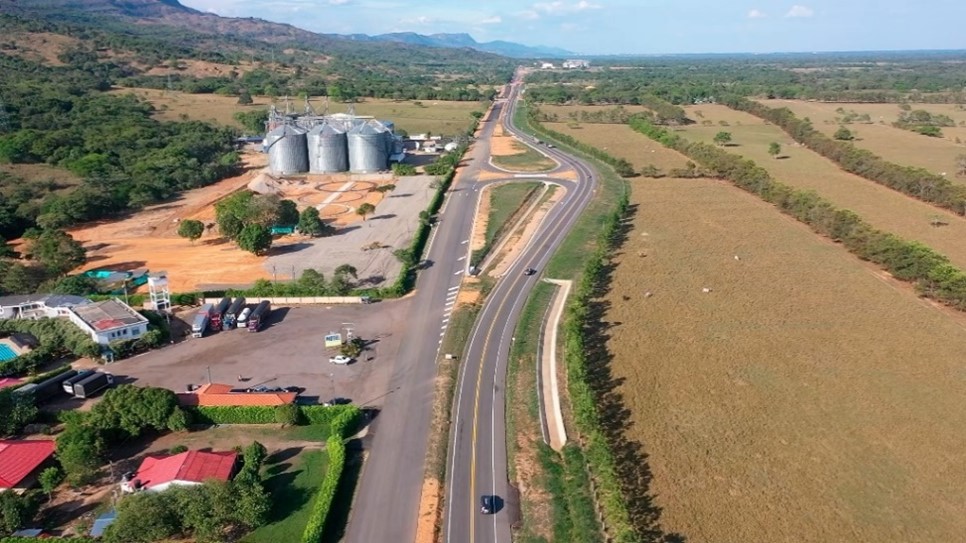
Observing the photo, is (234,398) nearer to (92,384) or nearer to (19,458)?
(92,384)

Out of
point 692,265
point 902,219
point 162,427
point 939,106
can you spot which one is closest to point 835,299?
point 692,265

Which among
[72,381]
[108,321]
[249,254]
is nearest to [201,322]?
[108,321]

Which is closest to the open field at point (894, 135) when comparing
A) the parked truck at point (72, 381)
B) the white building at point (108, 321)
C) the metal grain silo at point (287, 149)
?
the metal grain silo at point (287, 149)

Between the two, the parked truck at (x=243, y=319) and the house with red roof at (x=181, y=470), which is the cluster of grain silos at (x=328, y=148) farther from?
the house with red roof at (x=181, y=470)

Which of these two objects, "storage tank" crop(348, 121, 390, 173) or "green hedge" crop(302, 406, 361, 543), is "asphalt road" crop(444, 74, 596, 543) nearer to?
"green hedge" crop(302, 406, 361, 543)

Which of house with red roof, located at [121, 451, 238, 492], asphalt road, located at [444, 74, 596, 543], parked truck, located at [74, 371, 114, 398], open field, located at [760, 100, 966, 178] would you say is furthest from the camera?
open field, located at [760, 100, 966, 178]

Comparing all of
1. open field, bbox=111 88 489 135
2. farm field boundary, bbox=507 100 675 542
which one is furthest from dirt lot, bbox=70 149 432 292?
open field, bbox=111 88 489 135

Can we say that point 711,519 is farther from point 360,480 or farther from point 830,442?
point 360,480
